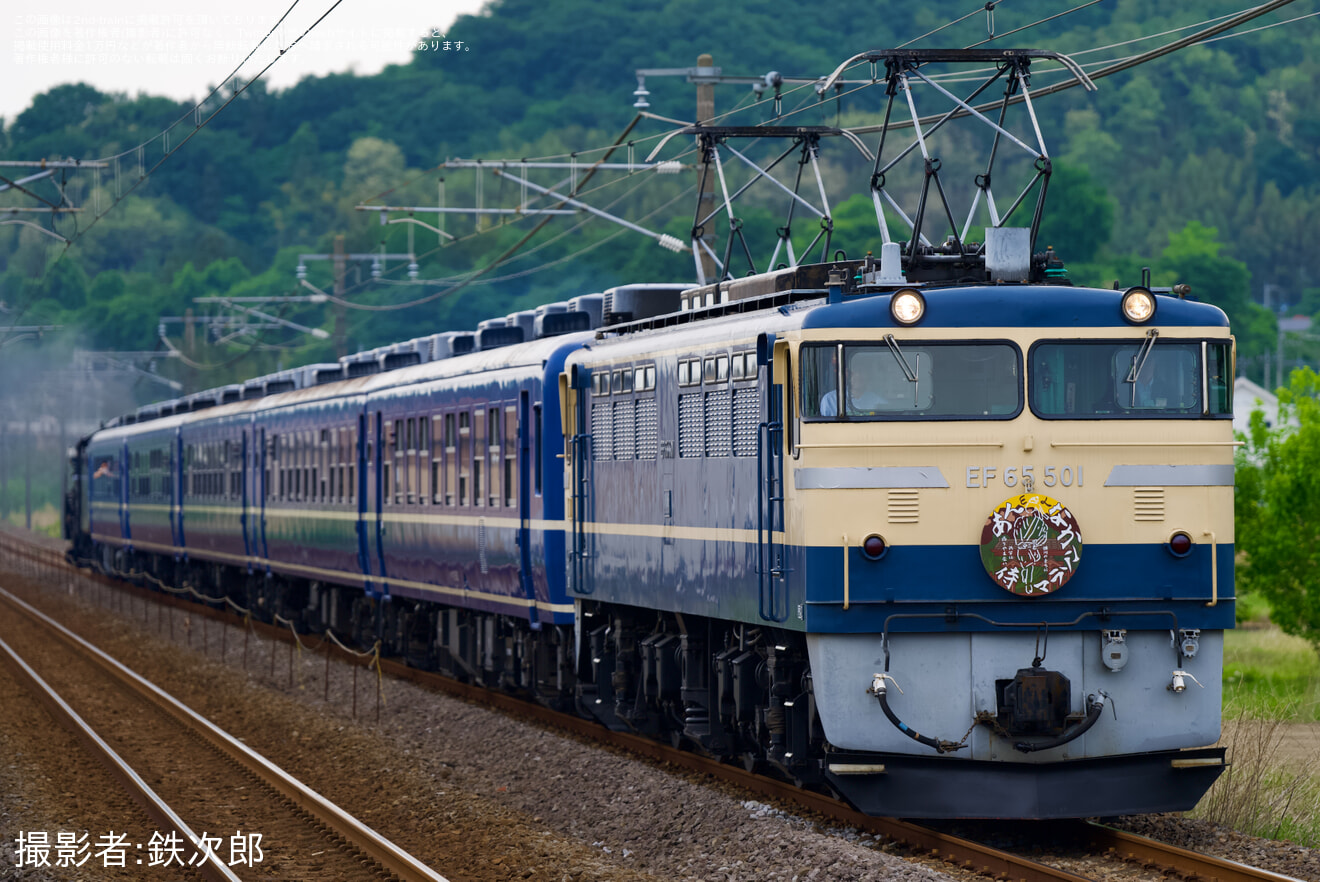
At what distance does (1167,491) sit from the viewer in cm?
1183

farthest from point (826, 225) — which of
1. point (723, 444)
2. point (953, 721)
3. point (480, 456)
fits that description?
point (480, 456)

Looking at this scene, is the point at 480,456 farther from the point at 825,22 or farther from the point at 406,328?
the point at 825,22

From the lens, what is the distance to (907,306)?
38.8 ft

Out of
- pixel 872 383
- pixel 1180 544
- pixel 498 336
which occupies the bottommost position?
pixel 1180 544

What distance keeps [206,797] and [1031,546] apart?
7537mm

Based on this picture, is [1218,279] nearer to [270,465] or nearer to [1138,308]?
[270,465]

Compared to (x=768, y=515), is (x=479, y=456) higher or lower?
higher

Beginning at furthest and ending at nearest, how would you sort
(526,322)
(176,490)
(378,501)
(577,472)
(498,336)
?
(176,490)
(378,501)
(498,336)
(526,322)
(577,472)

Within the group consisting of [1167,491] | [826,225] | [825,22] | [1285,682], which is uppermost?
[825,22]

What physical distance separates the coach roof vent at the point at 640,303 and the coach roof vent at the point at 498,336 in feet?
10.3

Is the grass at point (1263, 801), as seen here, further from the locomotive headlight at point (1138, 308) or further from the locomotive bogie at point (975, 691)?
the locomotive headlight at point (1138, 308)

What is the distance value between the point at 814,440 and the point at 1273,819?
385cm

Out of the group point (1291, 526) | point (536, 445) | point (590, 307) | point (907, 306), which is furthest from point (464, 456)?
point (1291, 526)

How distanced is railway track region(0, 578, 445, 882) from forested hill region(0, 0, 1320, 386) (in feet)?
104
